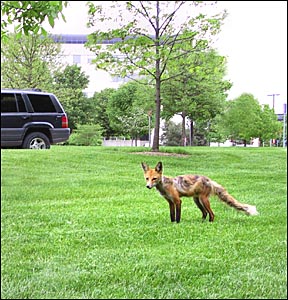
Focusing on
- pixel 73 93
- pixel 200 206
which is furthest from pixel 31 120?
pixel 200 206

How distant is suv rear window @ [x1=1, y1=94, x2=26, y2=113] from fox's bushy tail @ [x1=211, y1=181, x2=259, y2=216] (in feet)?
2.53

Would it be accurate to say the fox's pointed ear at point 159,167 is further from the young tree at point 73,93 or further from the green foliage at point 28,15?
the green foliage at point 28,15

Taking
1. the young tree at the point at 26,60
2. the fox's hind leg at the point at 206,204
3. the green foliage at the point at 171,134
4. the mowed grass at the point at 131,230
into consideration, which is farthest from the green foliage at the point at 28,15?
the fox's hind leg at the point at 206,204

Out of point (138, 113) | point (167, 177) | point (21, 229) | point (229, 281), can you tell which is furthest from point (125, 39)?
point (229, 281)

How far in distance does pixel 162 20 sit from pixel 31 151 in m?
0.73

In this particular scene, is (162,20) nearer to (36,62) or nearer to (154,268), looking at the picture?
(36,62)

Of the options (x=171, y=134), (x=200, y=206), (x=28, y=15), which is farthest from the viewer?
(x=171, y=134)

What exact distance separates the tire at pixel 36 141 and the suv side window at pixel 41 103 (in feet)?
0.30

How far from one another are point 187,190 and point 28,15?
0.87 meters

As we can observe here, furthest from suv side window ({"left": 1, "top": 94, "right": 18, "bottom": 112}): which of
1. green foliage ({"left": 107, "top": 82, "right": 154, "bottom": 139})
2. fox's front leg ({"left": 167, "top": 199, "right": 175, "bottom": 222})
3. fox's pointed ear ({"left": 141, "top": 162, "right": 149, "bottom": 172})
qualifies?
fox's front leg ({"left": 167, "top": 199, "right": 175, "bottom": 222})

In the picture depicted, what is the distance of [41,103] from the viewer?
1.73m

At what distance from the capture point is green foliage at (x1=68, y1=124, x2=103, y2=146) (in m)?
1.81

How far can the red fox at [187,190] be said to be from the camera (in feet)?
5.70

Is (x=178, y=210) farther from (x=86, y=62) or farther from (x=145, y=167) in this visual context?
(x=86, y=62)
